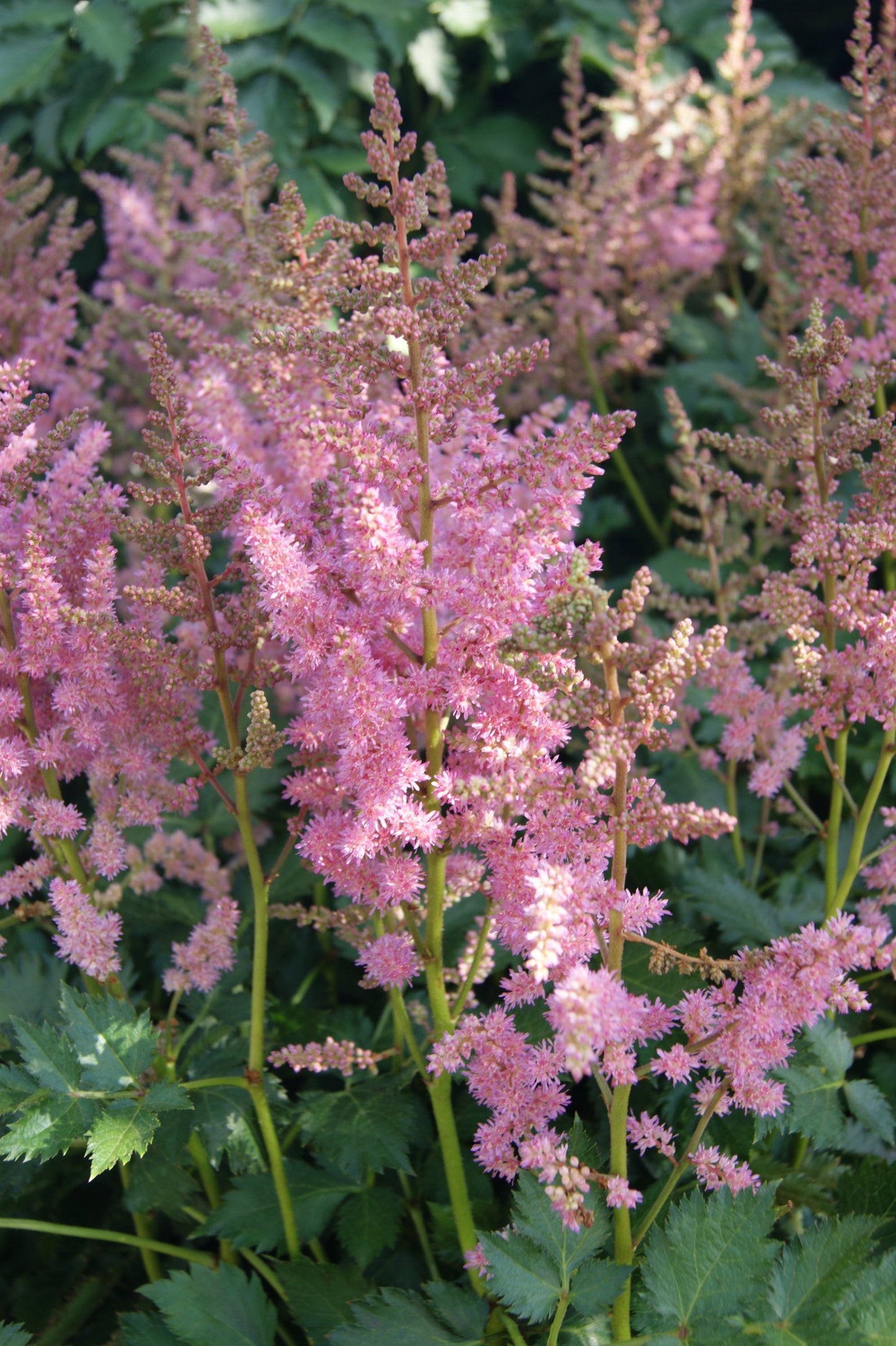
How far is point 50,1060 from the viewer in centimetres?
122

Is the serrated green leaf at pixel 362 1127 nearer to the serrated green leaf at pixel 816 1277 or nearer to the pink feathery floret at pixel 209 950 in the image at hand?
the pink feathery floret at pixel 209 950

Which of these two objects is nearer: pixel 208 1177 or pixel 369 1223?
pixel 369 1223

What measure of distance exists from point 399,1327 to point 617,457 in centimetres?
192

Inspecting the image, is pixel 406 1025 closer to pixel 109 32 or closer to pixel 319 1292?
pixel 319 1292

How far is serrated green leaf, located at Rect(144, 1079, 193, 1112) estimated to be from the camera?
46.3 inches

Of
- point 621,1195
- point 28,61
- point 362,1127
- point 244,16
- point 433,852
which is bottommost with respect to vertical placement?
point 362,1127

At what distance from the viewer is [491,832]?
1120mm

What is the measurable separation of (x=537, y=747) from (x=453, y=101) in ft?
8.17

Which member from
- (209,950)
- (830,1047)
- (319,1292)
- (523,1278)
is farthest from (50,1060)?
(830,1047)

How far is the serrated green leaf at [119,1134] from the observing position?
1.09 meters

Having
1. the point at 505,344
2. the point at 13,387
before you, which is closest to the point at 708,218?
the point at 505,344

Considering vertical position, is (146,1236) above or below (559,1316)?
below

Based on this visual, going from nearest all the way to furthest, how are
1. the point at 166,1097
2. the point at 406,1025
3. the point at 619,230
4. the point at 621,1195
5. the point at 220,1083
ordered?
1. the point at 621,1195
2. the point at 166,1097
3. the point at 220,1083
4. the point at 406,1025
5. the point at 619,230

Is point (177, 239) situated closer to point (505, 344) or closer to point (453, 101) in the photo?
point (505, 344)
